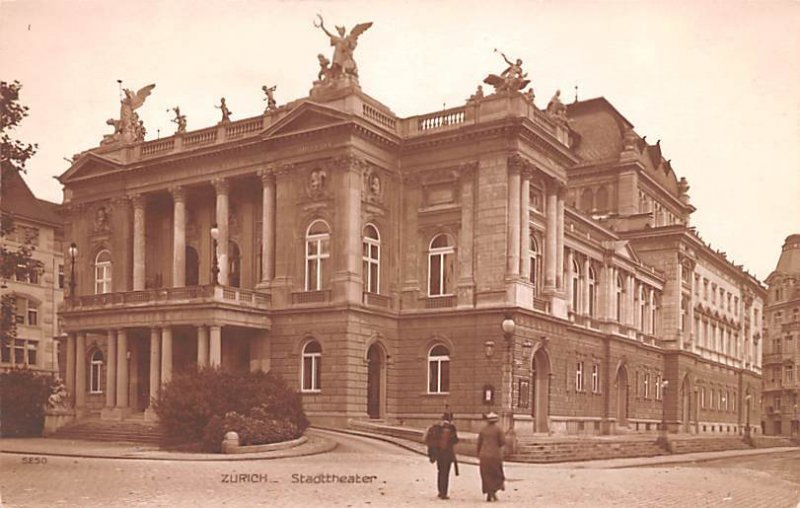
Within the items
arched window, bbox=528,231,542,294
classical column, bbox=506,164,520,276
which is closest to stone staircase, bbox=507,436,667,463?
classical column, bbox=506,164,520,276

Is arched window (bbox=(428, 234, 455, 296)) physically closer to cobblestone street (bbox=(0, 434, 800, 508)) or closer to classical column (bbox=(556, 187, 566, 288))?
classical column (bbox=(556, 187, 566, 288))

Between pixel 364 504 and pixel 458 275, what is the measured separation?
2762 cm

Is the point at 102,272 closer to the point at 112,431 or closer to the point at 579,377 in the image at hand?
the point at 112,431

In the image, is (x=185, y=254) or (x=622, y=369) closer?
(x=185, y=254)

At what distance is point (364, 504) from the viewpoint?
1989 cm

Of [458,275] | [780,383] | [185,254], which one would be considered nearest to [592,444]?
[458,275]

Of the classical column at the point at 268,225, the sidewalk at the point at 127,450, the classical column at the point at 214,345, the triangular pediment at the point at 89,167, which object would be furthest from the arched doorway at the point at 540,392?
the triangular pediment at the point at 89,167

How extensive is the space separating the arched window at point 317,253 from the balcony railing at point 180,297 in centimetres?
235

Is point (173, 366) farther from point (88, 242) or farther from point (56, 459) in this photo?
point (56, 459)

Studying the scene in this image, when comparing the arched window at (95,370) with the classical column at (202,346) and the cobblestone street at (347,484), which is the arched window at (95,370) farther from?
the cobblestone street at (347,484)

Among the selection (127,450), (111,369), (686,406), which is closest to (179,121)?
(111,369)

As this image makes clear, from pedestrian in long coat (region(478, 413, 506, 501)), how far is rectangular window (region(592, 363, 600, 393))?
38300mm

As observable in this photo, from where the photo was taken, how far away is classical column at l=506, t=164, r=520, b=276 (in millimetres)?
45562

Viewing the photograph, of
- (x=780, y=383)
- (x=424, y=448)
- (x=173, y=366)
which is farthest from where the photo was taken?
(x=780, y=383)
